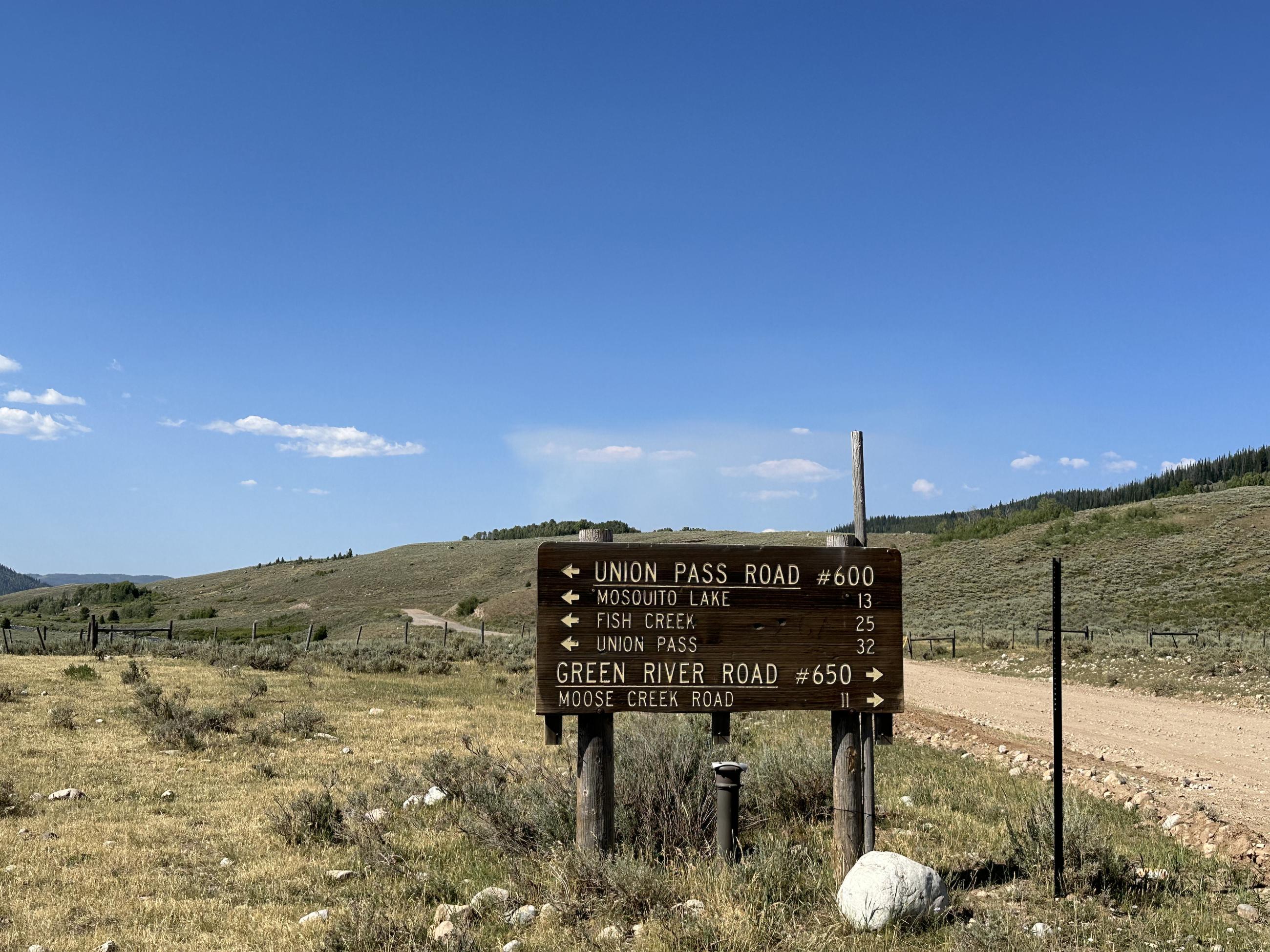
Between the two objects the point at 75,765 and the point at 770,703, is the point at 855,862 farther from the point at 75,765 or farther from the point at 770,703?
the point at 75,765

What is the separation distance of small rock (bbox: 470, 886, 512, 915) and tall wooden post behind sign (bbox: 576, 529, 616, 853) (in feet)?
2.03

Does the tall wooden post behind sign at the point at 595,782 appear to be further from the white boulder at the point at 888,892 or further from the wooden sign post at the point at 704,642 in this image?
the white boulder at the point at 888,892

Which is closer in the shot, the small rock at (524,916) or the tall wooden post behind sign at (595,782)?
the small rock at (524,916)

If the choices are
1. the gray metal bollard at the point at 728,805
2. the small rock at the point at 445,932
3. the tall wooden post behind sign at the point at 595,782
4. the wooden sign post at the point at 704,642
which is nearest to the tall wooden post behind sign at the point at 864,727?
the wooden sign post at the point at 704,642

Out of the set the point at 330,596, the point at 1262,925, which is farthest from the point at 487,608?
the point at 1262,925

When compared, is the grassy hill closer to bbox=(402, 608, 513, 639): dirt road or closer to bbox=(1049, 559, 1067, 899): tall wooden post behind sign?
bbox=(402, 608, 513, 639): dirt road

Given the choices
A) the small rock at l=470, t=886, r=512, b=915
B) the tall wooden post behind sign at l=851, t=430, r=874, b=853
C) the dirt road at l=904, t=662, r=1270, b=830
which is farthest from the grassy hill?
the small rock at l=470, t=886, r=512, b=915

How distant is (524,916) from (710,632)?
2111 millimetres

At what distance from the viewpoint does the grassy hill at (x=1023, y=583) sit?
1593 inches

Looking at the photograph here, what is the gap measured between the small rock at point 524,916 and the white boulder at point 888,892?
182 centimetres

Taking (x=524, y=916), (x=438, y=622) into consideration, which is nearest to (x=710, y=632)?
(x=524, y=916)

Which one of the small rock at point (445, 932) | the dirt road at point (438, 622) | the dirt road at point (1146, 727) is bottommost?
the dirt road at point (438, 622)

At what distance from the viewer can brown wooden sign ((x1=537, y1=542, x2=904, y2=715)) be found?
5812mm

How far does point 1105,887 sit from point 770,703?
7.76 feet
